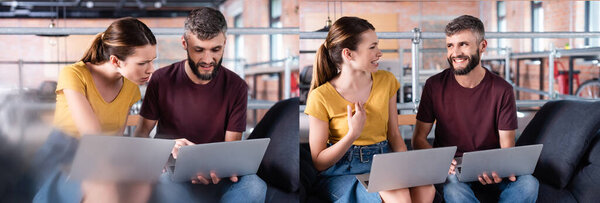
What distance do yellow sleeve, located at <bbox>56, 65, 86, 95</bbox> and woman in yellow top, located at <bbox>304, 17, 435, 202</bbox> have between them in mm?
943

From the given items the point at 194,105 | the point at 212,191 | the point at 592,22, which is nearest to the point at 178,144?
the point at 194,105

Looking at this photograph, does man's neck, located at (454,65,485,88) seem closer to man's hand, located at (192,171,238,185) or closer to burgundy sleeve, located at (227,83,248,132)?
burgundy sleeve, located at (227,83,248,132)

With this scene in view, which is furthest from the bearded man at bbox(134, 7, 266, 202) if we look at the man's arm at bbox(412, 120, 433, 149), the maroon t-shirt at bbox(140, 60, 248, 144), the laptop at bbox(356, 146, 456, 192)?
the man's arm at bbox(412, 120, 433, 149)

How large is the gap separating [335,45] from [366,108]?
0.30 metres

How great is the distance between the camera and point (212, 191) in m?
2.96

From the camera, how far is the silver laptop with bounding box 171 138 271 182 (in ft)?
9.24

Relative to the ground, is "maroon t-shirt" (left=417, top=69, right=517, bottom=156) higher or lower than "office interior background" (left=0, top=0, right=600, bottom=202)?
lower

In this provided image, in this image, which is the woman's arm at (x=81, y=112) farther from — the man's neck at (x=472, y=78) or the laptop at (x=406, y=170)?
the man's neck at (x=472, y=78)

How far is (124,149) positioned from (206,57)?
1.68 feet

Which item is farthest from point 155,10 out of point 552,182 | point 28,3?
point 552,182

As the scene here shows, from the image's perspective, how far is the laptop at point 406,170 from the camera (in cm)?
279

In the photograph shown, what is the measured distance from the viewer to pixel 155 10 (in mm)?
2752

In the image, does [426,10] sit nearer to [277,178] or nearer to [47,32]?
[277,178]

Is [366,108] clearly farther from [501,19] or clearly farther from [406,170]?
[501,19]
